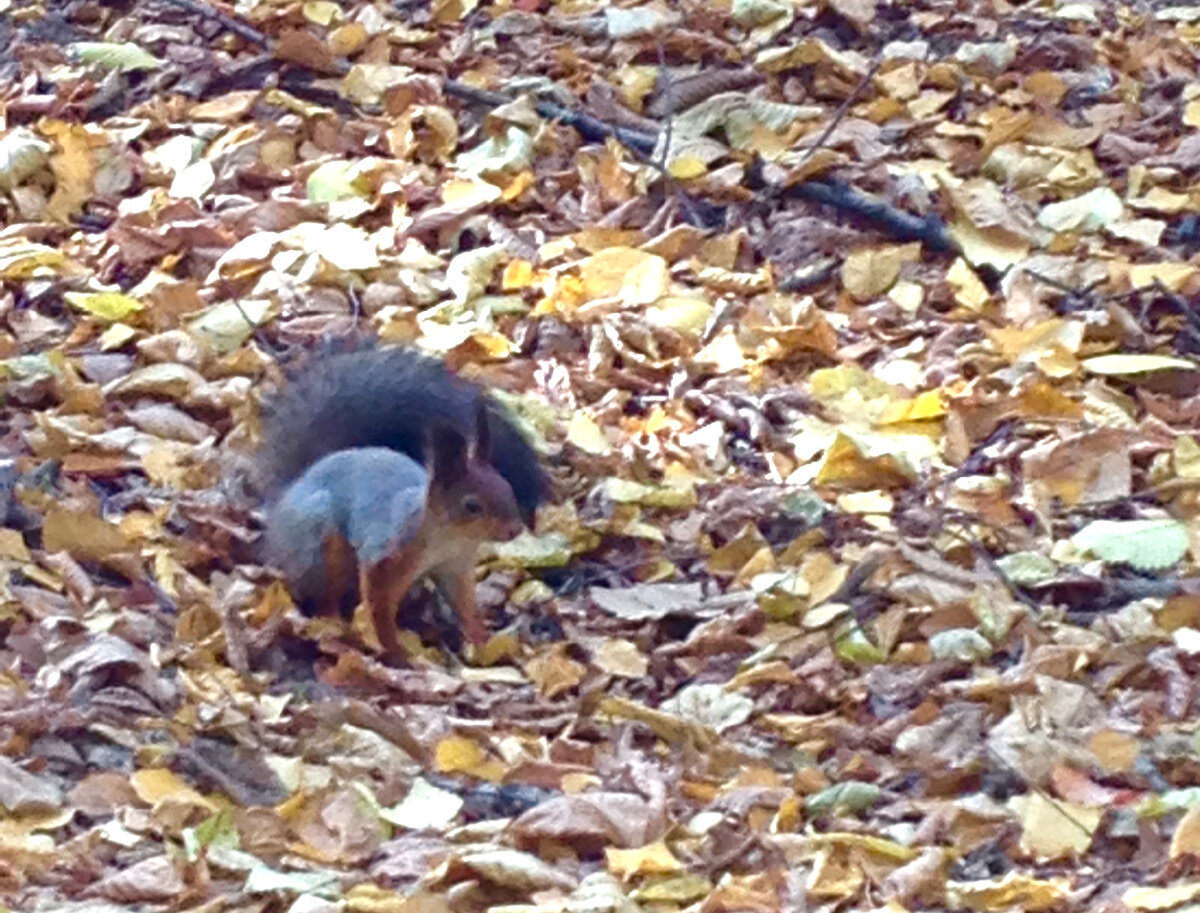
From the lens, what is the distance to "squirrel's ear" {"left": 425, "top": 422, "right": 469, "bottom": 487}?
4113 mm

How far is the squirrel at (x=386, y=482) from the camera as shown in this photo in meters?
4.07

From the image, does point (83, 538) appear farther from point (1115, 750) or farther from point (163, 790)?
point (1115, 750)

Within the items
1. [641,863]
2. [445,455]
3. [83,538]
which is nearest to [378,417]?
[445,455]

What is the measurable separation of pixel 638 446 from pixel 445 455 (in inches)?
25.2

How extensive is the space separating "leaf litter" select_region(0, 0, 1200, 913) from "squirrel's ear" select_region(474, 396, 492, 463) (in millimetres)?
290

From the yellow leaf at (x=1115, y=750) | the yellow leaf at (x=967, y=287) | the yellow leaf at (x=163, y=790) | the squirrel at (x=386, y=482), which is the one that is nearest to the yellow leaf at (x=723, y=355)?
the yellow leaf at (x=967, y=287)

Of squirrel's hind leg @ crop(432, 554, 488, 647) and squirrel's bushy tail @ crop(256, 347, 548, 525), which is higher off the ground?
squirrel's bushy tail @ crop(256, 347, 548, 525)

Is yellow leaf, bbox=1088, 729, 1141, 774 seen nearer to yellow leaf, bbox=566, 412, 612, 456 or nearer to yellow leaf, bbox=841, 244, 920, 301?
yellow leaf, bbox=566, 412, 612, 456

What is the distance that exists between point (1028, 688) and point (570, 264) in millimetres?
1782

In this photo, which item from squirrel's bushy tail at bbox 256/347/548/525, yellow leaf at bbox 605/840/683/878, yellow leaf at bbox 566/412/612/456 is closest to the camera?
yellow leaf at bbox 605/840/683/878

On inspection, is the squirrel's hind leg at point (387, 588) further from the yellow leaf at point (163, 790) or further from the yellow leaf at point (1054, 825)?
the yellow leaf at point (1054, 825)

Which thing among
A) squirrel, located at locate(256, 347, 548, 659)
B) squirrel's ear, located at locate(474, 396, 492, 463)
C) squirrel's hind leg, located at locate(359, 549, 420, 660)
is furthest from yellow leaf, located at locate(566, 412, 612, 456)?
squirrel's hind leg, located at locate(359, 549, 420, 660)

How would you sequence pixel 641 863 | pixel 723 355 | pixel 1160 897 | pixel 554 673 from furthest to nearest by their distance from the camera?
pixel 723 355 → pixel 554 673 → pixel 641 863 → pixel 1160 897

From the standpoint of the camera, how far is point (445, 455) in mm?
4145
